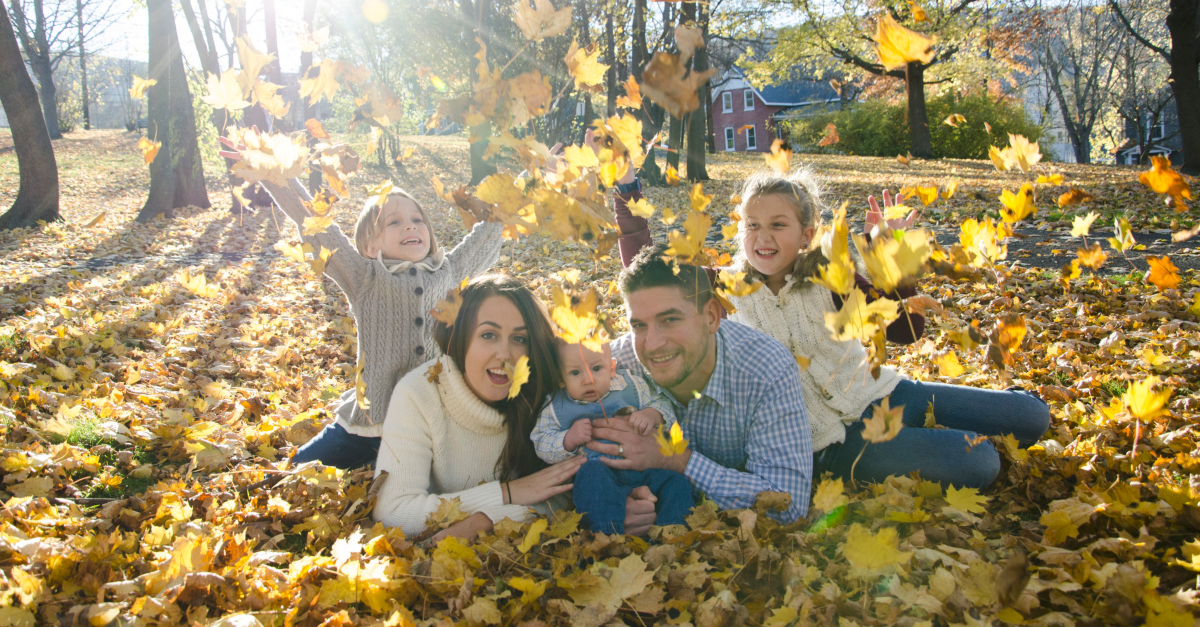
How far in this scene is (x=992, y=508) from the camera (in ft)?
7.50

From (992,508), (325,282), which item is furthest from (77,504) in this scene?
(325,282)

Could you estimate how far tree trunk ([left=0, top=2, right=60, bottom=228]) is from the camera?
8.66 metres

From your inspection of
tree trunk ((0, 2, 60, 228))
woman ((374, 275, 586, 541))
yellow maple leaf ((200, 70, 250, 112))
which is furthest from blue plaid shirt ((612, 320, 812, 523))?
tree trunk ((0, 2, 60, 228))

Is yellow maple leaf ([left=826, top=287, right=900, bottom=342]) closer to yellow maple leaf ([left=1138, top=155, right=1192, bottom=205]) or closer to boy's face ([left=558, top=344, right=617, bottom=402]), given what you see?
yellow maple leaf ([left=1138, top=155, right=1192, bottom=205])

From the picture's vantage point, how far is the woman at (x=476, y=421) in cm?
217

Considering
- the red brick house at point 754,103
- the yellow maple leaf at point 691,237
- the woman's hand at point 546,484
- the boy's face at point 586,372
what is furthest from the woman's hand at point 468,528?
the red brick house at point 754,103

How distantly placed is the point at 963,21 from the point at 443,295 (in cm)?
1812

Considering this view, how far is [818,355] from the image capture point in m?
2.46

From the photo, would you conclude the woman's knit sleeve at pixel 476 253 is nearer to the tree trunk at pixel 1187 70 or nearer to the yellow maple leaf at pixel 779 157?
the yellow maple leaf at pixel 779 157

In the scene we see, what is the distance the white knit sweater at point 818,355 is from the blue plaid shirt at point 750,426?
0.24 m

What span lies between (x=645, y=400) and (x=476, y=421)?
597 mm

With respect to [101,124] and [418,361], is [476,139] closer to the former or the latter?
[418,361]

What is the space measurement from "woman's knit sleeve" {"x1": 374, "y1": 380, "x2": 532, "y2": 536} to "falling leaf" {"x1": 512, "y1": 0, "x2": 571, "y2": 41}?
131 cm

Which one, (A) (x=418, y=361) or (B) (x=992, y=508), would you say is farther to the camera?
(A) (x=418, y=361)
